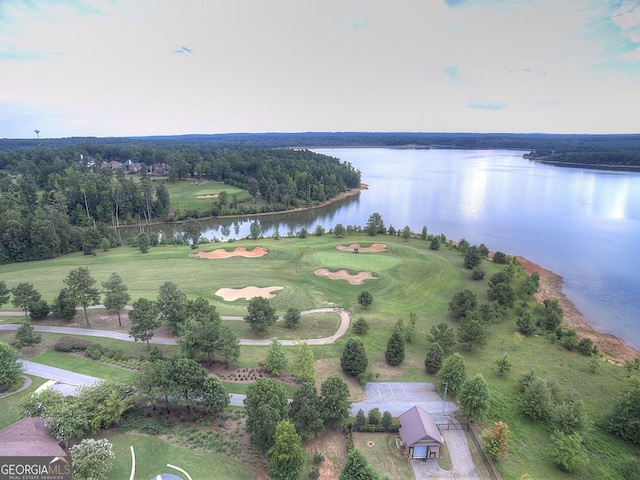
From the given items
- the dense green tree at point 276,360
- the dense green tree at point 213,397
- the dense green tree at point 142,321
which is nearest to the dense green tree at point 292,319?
the dense green tree at point 276,360

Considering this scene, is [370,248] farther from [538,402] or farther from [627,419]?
[627,419]

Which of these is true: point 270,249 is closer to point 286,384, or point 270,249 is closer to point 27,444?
point 286,384

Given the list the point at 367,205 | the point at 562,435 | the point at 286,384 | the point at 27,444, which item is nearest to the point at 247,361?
the point at 286,384

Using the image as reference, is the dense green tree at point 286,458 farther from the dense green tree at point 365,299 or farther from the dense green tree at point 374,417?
the dense green tree at point 365,299

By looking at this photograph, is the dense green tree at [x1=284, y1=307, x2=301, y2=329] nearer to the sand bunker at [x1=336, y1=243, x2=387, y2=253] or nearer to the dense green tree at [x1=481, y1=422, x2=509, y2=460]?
the dense green tree at [x1=481, y1=422, x2=509, y2=460]

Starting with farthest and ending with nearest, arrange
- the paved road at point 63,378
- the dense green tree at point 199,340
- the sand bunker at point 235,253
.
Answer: the sand bunker at point 235,253, the dense green tree at point 199,340, the paved road at point 63,378

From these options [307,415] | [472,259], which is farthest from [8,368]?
[472,259]
